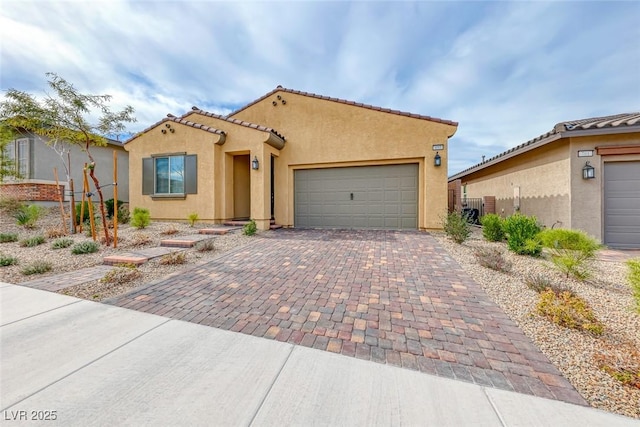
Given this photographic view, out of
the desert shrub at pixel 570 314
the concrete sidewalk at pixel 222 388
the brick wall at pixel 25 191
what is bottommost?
the concrete sidewalk at pixel 222 388

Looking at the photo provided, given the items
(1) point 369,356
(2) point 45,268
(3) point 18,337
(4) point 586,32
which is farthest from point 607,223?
(2) point 45,268

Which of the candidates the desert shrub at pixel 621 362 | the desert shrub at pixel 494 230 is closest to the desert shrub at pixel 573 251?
the desert shrub at pixel 621 362

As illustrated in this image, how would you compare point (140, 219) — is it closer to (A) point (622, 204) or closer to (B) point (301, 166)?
(B) point (301, 166)

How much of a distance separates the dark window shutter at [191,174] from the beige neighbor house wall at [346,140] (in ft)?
9.11

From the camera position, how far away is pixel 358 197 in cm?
1025

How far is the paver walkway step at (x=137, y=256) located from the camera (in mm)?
5129

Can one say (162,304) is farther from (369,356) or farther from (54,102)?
(54,102)

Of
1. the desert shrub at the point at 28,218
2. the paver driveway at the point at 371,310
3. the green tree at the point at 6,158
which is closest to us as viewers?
the paver driveway at the point at 371,310

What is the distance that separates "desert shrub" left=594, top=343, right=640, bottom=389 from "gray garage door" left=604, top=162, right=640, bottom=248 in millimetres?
7488

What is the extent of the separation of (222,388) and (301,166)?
9.57 meters

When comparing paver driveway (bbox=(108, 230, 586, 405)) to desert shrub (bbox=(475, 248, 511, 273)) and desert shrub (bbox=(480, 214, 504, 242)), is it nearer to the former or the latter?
desert shrub (bbox=(475, 248, 511, 273))

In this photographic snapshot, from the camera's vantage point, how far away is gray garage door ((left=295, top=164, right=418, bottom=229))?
9852 millimetres

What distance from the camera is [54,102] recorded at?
687 cm

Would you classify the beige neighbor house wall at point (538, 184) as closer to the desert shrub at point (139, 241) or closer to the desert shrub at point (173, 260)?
the desert shrub at point (173, 260)
